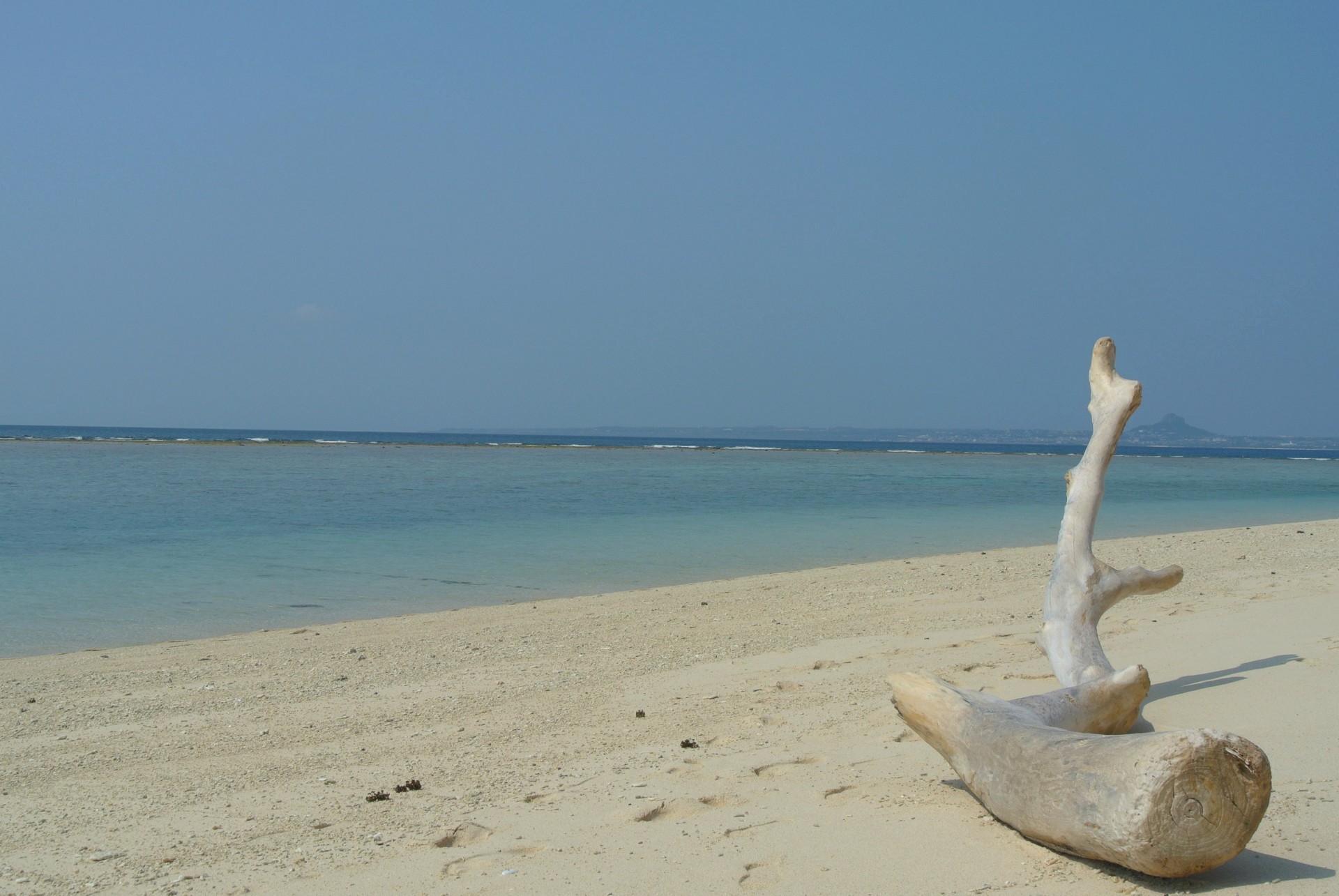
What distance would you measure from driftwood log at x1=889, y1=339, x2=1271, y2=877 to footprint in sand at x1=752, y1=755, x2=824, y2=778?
57 centimetres

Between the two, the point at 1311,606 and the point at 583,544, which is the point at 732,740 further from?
the point at 583,544

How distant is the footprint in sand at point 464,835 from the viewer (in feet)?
11.6

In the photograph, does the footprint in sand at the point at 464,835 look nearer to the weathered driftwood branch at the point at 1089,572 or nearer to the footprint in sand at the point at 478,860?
the footprint in sand at the point at 478,860

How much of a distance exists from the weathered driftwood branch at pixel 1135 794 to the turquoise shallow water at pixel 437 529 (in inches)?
298

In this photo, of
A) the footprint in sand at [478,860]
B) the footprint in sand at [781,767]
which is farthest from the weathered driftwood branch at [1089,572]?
the footprint in sand at [478,860]

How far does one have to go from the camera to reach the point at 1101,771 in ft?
9.45

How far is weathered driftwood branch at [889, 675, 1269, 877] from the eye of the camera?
2.70m

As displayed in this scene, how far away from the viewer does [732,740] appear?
15.5ft

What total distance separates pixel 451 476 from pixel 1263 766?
107ft

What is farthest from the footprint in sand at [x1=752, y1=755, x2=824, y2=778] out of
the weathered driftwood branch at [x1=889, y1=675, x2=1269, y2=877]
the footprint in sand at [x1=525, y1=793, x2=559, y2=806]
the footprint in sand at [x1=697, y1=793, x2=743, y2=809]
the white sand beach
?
the weathered driftwood branch at [x1=889, y1=675, x2=1269, y2=877]

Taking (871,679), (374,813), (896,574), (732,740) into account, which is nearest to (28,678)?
(374,813)

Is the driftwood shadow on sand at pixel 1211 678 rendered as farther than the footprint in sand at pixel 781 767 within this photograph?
Yes

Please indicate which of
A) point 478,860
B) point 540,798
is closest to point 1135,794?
point 478,860

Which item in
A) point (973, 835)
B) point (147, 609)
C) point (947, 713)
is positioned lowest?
point (147, 609)
